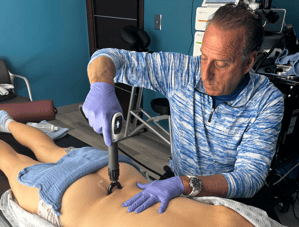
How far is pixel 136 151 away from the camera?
270 centimetres

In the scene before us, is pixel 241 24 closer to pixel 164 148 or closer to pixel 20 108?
pixel 20 108

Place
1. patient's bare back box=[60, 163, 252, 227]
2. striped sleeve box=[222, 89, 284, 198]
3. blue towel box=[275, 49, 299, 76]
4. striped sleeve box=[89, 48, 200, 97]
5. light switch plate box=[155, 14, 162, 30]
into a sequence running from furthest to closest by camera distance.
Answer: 1. light switch plate box=[155, 14, 162, 30]
2. blue towel box=[275, 49, 299, 76]
3. striped sleeve box=[89, 48, 200, 97]
4. striped sleeve box=[222, 89, 284, 198]
5. patient's bare back box=[60, 163, 252, 227]

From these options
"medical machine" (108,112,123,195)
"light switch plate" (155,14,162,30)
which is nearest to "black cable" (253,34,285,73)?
"medical machine" (108,112,123,195)

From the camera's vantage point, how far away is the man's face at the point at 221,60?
870 millimetres

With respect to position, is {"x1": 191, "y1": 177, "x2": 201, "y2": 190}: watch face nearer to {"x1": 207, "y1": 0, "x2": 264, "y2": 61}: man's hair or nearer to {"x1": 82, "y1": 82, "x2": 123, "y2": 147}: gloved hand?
{"x1": 82, "y1": 82, "x2": 123, "y2": 147}: gloved hand

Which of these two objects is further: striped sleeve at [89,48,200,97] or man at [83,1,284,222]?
striped sleeve at [89,48,200,97]

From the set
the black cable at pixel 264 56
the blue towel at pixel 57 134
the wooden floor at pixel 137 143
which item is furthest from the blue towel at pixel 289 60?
the blue towel at pixel 57 134

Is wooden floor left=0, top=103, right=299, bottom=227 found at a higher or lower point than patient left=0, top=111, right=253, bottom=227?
lower

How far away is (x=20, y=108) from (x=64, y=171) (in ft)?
3.16

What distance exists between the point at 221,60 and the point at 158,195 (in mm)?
530

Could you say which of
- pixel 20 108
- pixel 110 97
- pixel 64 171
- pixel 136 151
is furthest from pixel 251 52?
pixel 136 151

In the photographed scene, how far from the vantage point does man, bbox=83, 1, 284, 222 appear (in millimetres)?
844

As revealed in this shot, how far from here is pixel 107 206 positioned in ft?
2.90

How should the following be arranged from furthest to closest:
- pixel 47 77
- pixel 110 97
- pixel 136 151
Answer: pixel 47 77
pixel 136 151
pixel 110 97
